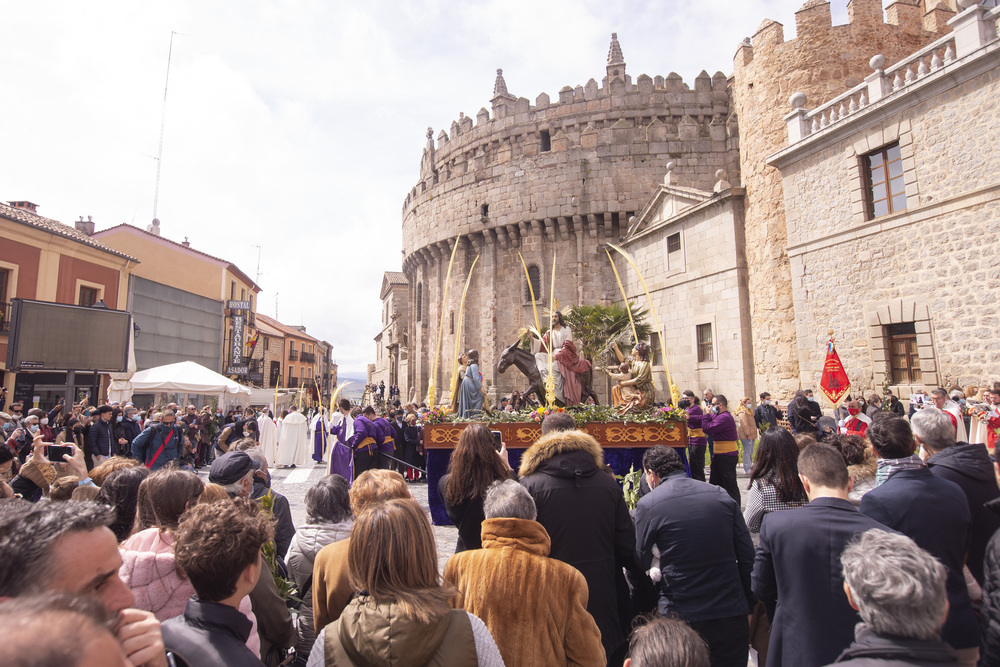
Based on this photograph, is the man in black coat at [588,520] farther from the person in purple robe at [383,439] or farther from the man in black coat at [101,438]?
the man in black coat at [101,438]

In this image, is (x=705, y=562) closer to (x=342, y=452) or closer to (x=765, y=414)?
(x=342, y=452)

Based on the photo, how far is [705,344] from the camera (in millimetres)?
17625

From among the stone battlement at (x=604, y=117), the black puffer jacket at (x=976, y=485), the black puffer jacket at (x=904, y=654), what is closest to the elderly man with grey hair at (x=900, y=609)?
the black puffer jacket at (x=904, y=654)

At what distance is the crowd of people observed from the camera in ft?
5.29

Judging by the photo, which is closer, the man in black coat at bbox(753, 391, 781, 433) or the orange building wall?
the man in black coat at bbox(753, 391, 781, 433)

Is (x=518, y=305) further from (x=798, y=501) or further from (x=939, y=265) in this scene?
(x=798, y=501)

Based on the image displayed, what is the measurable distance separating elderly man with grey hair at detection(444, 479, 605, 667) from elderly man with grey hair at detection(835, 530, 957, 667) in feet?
3.32

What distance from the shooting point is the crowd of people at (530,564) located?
1.61 metres

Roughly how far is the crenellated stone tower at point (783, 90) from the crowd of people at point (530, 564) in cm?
1155

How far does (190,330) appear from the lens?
2712 cm

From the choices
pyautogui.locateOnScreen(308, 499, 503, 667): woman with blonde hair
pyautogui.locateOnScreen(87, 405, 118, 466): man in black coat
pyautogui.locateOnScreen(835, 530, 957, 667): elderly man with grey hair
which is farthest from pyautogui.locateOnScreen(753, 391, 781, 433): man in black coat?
pyautogui.locateOnScreen(87, 405, 118, 466): man in black coat

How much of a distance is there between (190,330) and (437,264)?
40.6ft

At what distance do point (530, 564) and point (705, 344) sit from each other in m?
16.5

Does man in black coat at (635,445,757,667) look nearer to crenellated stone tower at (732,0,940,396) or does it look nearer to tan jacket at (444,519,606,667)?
tan jacket at (444,519,606,667)
